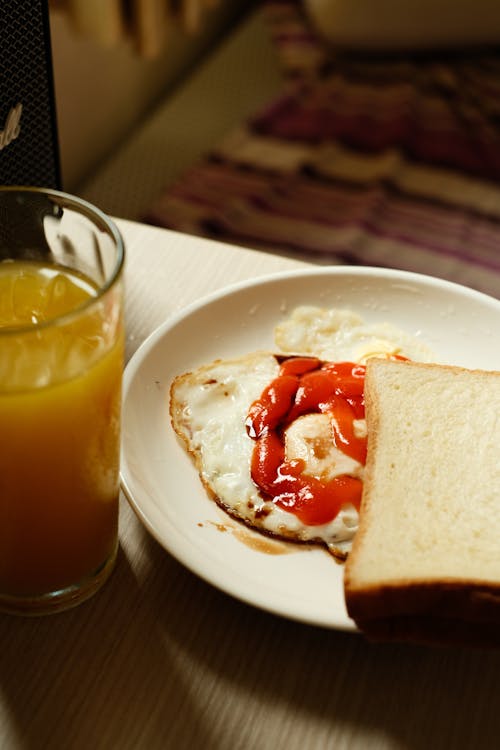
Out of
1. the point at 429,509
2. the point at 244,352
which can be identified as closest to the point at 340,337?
the point at 244,352

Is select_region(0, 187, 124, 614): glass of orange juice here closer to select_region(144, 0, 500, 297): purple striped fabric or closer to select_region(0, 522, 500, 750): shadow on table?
select_region(0, 522, 500, 750): shadow on table

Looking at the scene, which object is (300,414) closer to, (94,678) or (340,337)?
(340,337)

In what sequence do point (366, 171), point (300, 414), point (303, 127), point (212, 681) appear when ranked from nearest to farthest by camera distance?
point (212, 681) → point (300, 414) → point (366, 171) → point (303, 127)

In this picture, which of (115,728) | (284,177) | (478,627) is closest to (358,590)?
(478,627)

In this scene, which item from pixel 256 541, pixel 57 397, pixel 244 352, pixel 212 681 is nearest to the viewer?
pixel 57 397

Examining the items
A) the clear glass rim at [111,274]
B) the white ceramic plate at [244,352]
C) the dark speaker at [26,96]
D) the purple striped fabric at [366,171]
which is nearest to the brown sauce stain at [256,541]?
the white ceramic plate at [244,352]

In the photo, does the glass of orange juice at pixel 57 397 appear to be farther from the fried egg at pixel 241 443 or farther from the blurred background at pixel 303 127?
the blurred background at pixel 303 127
